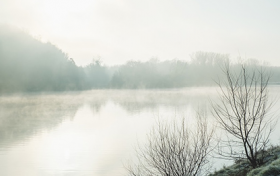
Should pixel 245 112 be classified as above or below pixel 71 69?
below

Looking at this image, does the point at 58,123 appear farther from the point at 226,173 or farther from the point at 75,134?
the point at 226,173

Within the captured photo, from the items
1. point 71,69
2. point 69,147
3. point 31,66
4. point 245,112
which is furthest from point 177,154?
point 71,69

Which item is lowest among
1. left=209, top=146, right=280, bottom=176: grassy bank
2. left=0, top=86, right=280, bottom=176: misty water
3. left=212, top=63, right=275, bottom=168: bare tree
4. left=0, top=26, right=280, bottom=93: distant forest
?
left=0, top=86, right=280, bottom=176: misty water

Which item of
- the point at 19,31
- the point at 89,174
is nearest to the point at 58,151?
the point at 89,174

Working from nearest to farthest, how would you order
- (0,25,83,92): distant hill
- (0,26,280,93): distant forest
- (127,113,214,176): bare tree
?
(127,113,214,176): bare tree, (0,25,83,92): distant hill, (0,26,280,93): distant forest

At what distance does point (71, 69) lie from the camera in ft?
348

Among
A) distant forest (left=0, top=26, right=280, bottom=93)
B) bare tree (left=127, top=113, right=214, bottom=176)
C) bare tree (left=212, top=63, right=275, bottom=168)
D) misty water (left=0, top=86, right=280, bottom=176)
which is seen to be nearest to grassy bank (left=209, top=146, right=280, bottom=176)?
bare tree (left=212, top=63, right=275, bottom=168)

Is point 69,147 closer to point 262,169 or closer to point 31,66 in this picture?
point 262,169

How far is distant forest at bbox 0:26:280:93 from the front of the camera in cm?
9712

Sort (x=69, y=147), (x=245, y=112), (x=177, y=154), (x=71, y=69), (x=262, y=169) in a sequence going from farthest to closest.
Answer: (x=71, y=69), (x=69, y=147), (x=177, y=154), (x=245, y=112), (x=262, y=169)

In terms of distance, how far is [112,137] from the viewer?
891 inches

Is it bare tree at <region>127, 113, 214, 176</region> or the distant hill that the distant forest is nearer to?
the distant hill

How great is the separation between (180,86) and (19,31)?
2589 inches

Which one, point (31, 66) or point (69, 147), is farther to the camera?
point (31, 66)
